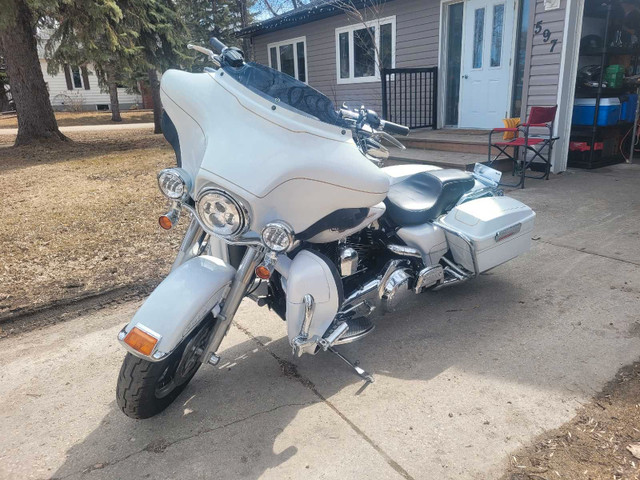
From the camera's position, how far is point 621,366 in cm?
251

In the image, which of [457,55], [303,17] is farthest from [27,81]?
[457,55]

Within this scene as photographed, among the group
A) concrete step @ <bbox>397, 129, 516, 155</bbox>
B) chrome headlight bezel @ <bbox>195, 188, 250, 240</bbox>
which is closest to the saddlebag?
chrome headlight bezel @ <bbox>195, 188, 250, 240</bbox>

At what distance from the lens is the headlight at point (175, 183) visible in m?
2.04

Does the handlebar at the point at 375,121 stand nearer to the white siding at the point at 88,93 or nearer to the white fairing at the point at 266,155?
the white fairing at the point at 266,155

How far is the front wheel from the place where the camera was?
2.04 metres

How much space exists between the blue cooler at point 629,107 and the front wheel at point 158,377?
7.39 metres

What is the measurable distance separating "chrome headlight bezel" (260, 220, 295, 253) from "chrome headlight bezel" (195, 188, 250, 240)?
8 centimetres

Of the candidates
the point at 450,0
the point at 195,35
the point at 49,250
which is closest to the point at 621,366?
the point at 49,250

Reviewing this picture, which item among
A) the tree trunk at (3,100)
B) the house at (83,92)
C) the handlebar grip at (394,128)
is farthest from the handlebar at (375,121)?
the tree trunk at (3,100)

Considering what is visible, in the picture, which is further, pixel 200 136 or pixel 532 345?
pixel 532 345

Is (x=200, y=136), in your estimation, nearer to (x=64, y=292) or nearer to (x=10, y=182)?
(x=64, y=292)

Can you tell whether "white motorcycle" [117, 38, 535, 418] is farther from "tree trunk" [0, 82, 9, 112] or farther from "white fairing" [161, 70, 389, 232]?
"tree trunk" [0, 82, 9, 112]

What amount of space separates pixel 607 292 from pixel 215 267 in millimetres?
2767

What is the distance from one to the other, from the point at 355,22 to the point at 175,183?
10198 millimetres
